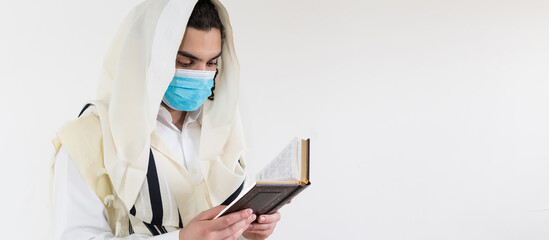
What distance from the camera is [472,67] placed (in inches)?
118

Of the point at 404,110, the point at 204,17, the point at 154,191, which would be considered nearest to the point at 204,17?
the point at 204,17

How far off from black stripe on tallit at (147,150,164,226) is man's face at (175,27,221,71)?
256 mm

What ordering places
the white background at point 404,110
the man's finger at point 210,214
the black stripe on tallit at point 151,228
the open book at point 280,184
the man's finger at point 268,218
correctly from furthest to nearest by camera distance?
the white background at point 404,110
the black stripe on tallit at point 151,228
the man's finger at point 268,218
the man's finger at point 210,214
the open book at point 280,184

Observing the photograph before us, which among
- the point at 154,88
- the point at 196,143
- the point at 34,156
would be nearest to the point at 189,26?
the point at 154,88

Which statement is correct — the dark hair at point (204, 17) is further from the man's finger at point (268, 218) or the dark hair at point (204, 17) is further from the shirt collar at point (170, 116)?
the man's finger at point (268, 218)

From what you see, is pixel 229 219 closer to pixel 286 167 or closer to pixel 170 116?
pixel 286 167

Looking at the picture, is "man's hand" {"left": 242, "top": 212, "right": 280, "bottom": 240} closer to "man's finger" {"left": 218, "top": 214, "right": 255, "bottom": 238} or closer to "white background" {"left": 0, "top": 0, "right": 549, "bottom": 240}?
"man's finger" {"left": 218, "top": 214, "right": 255, "bottom": 238}

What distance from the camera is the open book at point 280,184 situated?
1.11 m

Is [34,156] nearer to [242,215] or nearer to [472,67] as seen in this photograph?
[242,215]

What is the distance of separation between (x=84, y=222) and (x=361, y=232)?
192cm

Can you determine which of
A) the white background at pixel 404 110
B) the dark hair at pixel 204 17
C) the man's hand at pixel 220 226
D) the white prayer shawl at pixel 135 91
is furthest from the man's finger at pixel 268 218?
the white background at pixel 404 110

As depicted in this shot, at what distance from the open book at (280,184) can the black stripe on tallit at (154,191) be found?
11.5 inches

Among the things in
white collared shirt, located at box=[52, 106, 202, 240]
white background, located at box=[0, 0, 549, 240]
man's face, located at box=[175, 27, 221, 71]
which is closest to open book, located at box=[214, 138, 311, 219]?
white collared shirt, located at box=[52, 106, 202, 240]

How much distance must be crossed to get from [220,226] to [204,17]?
564 mm
